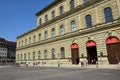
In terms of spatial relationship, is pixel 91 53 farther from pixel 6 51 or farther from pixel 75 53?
pixel 6 51

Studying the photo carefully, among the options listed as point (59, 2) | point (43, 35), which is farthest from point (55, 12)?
point (43, 35)

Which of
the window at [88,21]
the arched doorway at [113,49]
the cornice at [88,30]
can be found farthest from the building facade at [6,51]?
the arched doorway at [113,49]

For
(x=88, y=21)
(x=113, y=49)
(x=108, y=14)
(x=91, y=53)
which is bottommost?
(x=91, y=53)

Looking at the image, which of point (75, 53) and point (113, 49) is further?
point (75, 53)

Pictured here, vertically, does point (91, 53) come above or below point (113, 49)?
below

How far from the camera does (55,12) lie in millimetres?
44125

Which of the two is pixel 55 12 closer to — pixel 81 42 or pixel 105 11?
pixel 81 42

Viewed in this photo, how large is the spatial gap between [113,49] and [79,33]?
8.98m

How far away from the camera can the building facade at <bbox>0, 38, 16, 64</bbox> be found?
10507 centimetres

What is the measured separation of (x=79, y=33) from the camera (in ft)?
106

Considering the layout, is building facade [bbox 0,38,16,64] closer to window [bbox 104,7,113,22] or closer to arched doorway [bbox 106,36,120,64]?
arched doorway [bbox 106,36,120,64]

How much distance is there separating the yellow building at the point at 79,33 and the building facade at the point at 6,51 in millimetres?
63018

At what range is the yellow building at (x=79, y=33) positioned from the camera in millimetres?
26719

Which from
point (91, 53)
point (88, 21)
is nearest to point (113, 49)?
point (91, 53)
